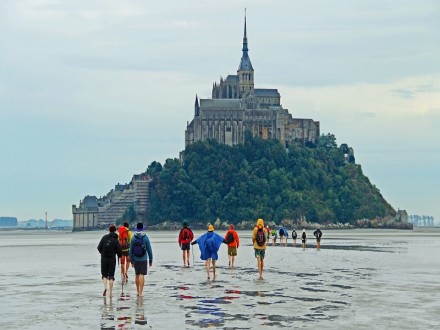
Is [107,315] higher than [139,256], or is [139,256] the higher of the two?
[139,256]

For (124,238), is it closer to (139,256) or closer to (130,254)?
(130,254)

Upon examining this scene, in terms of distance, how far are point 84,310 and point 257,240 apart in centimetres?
1098

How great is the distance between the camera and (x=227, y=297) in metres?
25.8

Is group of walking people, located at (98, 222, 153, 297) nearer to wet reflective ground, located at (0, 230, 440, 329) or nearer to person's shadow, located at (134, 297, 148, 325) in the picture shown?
wet reflective ground, located at (0, 230, 440, 329)

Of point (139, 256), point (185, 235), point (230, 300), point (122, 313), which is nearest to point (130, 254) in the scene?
point (139, 256)

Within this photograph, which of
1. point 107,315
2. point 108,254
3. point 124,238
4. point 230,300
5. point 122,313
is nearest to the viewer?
point 107,315

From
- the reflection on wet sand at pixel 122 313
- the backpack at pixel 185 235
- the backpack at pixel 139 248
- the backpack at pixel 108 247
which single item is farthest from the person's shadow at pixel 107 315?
the backpack at pixel 185 235

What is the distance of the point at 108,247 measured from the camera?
25.1m

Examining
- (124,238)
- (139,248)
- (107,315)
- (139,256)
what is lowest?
(107,315)

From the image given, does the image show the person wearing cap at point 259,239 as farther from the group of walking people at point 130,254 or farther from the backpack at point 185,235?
the backpack at point 185,235

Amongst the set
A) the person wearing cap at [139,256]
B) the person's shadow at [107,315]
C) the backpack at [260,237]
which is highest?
the backpack at [260,237]

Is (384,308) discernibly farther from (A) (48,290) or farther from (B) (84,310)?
(A) (48,290)

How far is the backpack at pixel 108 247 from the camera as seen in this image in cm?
2512

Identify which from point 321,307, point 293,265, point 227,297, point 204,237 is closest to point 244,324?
point 321,307
